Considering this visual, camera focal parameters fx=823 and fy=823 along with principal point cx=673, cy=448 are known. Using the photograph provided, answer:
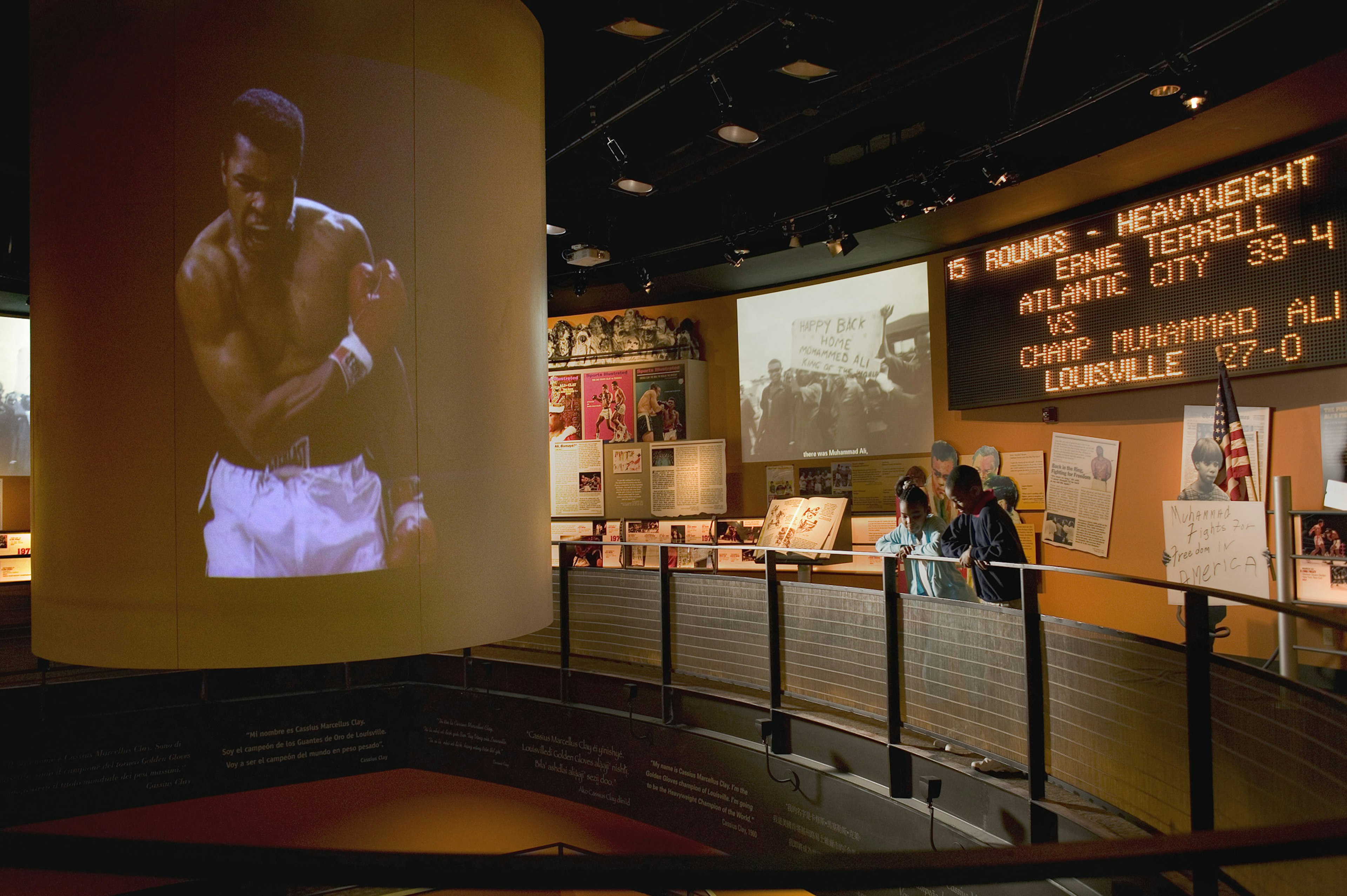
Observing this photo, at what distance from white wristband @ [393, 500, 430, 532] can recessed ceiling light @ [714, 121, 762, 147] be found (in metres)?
3.66

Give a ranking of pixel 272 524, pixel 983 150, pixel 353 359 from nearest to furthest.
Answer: pixel 272 524, pixel 353 359, pixel 983 150

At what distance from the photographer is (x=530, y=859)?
0.91m

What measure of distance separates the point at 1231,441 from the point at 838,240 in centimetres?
384

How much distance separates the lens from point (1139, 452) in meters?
6.89

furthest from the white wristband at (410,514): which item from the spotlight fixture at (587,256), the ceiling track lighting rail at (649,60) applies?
the spotlight fixture at (587,256)

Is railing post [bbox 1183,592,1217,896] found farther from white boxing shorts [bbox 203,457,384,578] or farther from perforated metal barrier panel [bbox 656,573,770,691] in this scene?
white boxing shorts [bbox 203,457,384,578]

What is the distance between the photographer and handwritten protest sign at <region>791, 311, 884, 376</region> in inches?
360

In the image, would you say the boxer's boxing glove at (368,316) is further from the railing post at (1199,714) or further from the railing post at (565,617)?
the railing post at (1199,714)

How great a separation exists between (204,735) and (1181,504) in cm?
776

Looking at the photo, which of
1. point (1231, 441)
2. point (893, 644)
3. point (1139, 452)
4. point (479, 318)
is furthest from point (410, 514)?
point (1139, 452)

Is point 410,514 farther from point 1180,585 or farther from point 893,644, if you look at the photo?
point 1180,585

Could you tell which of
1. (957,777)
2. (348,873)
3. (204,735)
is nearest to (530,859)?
(348,873)

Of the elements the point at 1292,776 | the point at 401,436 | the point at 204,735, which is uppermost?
the point at 401,436

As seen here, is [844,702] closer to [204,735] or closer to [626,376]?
[204,735]
